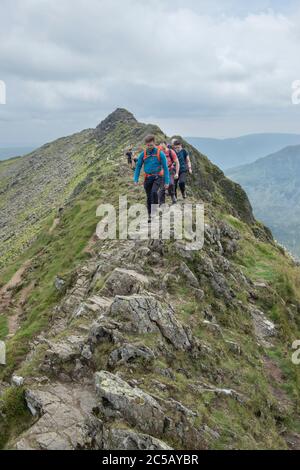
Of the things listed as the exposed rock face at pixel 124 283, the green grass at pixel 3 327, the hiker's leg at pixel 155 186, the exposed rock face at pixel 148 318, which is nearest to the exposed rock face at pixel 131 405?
the exposed rock face at pixel 148 318

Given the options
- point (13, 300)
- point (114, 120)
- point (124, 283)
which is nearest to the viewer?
point (124, 283)

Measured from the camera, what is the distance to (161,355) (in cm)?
1423

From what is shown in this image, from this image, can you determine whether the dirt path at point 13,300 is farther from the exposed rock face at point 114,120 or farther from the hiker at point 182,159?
the exposed rock face at point 114,120

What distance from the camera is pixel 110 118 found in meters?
130

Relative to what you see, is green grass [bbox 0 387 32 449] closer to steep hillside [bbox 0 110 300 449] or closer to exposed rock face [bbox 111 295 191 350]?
steep hillside [bbox 0 110 300 449]

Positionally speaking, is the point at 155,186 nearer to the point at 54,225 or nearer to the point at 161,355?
the point at 161,355

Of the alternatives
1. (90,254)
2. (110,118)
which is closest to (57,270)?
(90,254)

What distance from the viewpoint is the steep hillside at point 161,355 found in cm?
1139

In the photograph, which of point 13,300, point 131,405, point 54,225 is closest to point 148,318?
point 131,405

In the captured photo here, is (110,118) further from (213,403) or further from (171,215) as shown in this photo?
(213,403)

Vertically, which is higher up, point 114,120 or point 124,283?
point 114,120

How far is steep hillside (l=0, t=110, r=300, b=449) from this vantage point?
11391 millimetres

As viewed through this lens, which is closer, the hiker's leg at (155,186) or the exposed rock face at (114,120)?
the hiker's leg at (155,186)

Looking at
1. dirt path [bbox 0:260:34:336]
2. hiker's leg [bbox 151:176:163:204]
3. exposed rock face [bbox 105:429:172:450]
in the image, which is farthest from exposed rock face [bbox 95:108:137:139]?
exposed rock face [bbox 105:429:172:450]
